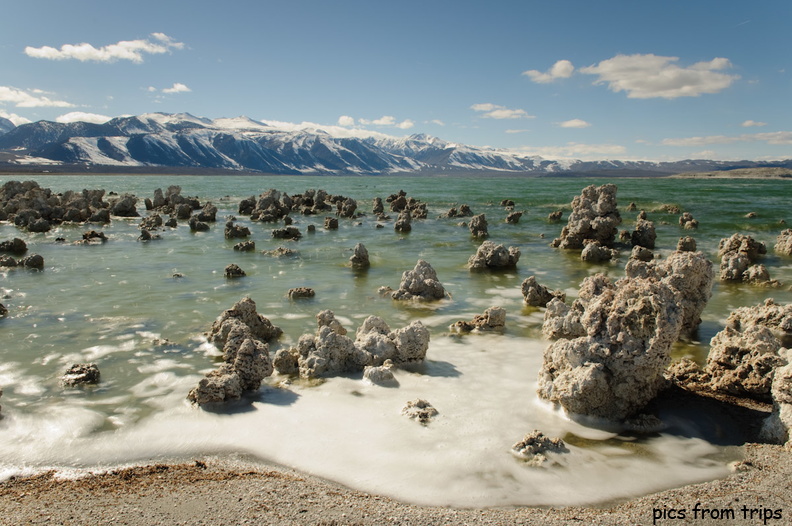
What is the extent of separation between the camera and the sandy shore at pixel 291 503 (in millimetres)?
4055

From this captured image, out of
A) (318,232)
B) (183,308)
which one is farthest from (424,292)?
(318,232)

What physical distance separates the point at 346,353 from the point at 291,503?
10.8 feet

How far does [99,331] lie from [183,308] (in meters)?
1.86

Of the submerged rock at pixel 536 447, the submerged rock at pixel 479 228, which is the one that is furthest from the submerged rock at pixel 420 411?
the submerged rock at pixel 479 228

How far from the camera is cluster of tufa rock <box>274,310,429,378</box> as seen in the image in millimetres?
7383

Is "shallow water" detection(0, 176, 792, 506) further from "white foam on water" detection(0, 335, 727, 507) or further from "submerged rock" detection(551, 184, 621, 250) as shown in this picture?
"submerged rock" detection(551, 184, 621, 250)

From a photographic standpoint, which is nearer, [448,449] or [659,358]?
[448,449]

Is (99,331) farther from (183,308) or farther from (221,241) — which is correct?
(221,241)

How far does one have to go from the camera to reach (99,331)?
9.30 meters

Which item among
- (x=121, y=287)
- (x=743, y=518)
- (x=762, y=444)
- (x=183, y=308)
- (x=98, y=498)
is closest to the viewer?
(x=743, y=518)

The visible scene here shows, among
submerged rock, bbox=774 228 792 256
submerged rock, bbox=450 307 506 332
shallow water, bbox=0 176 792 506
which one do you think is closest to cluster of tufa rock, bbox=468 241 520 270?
shallow water, bbox=0 176 792 506

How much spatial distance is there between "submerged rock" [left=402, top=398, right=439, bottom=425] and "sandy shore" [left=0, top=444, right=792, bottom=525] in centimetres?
151

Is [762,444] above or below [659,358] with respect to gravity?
below

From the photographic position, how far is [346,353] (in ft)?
24.5
